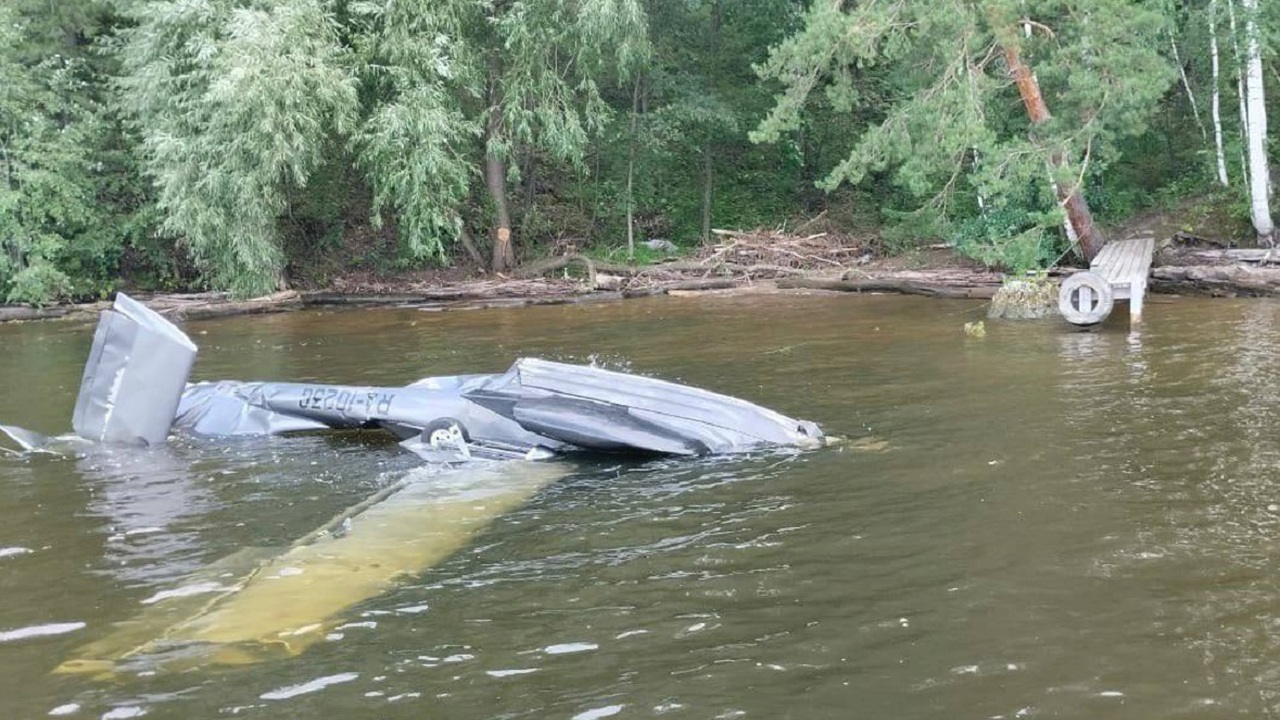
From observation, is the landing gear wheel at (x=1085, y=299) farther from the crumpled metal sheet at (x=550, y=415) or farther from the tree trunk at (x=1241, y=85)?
the crumpled metal sheet at (x=550, y=415)

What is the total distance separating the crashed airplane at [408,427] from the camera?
5.97 m

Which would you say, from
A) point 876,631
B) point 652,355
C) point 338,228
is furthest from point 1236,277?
point 338,228

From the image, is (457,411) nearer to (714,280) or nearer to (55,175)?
(714,280)

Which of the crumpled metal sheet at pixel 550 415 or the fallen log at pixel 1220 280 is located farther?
the fallen log at pixel 1220 280

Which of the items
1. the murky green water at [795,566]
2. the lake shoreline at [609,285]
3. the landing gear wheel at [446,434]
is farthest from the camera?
the lake shoreline at [609,285]

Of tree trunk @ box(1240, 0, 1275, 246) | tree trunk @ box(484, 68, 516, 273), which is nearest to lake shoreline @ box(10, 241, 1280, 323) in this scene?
tree trunk @ box(484, 68, 516, 273)

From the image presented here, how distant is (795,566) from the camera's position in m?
5.64

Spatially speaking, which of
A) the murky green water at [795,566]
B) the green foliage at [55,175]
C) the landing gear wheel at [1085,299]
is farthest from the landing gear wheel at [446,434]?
the green foliage at [55,175]

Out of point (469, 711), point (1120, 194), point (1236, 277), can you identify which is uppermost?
point (1120, 194)

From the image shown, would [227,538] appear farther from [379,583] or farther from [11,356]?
[11,356]

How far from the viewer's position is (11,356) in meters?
15.8

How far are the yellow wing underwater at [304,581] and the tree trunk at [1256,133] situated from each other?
1522cm

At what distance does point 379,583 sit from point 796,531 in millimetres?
2300

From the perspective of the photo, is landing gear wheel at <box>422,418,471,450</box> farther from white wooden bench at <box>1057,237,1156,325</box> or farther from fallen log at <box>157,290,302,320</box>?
fallen log at <box>157,290,302,320</box>
